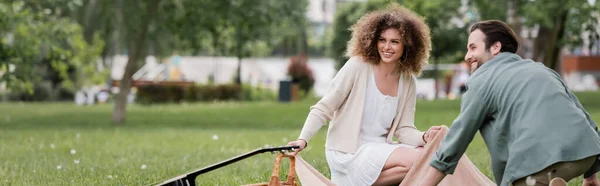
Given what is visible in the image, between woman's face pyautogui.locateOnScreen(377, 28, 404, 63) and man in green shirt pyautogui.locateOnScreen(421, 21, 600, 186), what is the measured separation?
137 cm

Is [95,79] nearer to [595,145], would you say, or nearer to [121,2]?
[121,2]

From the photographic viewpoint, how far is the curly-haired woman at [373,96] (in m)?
6.42

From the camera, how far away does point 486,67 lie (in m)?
5.05

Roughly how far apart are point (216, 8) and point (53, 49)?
4.93 meters

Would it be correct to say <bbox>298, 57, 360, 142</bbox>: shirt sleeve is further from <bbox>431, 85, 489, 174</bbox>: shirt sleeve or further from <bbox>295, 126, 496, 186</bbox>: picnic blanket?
<bbox>431, 85, 489, 174</bbox>: shirt sleeve

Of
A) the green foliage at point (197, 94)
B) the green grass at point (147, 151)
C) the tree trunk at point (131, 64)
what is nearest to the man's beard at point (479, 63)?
the green grass at point (147, 151)

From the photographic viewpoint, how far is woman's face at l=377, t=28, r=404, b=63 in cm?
649

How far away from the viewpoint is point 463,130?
195 inches

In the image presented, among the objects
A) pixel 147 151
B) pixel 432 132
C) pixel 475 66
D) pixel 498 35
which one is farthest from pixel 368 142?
pixel 147 151

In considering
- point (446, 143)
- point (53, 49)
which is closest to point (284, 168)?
point (446, 143)

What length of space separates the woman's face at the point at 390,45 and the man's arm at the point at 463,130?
151 centimetres

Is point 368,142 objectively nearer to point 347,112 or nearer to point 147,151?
point 347,112

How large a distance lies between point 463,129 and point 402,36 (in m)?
1.64

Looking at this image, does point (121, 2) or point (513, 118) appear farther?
point (121, 2)
